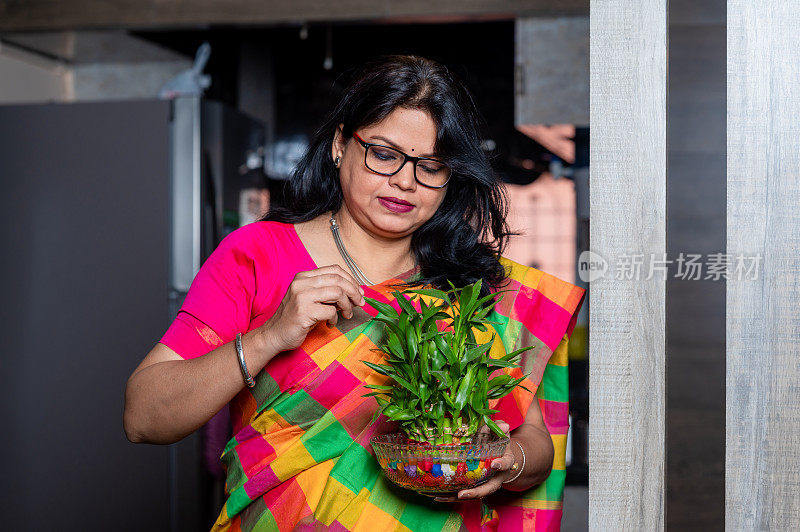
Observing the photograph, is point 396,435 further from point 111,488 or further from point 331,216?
point 111,488

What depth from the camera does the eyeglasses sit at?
139cm

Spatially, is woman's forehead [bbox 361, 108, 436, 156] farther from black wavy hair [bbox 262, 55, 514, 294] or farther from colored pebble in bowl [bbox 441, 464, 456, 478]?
colored pebble in bowl [bbox 441, 464, 456, 478]

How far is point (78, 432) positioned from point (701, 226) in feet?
8.47

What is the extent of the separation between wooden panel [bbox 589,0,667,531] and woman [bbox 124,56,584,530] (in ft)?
0.55

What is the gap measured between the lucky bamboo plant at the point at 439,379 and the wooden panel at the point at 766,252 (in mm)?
330

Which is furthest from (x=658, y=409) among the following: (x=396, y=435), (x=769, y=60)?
(x=769, y=60)

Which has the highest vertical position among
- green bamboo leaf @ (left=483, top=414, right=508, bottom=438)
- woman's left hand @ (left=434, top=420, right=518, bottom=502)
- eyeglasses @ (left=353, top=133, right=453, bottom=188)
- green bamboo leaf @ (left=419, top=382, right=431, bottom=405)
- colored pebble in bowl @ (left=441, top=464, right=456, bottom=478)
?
eyeglasses @ (left=353, top=133, right=453, bottom=188)

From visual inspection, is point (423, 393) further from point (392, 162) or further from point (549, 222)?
point (549, 222)

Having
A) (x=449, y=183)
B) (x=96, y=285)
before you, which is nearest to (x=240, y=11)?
(x=96, y=285)

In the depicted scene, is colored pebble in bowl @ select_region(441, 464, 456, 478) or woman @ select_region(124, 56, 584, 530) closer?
colored pebble in bowl @ select_region(441, 464, 456, 478)

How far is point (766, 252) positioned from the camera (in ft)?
3.63

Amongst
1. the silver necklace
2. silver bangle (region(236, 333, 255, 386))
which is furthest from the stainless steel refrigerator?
silver bangle (region(236, 333, 255, 386))

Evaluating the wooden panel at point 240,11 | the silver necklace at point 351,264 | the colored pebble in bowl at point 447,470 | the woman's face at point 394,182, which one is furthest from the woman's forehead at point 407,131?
the wooden panel at point 240,11

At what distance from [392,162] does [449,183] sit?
0.17 m
